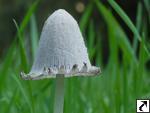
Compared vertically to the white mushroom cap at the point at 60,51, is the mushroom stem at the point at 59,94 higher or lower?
lower

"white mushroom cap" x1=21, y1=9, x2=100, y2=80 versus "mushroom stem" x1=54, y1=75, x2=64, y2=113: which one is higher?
"white mushroom cap" x1=21, y1=9, x2=100, y2=80

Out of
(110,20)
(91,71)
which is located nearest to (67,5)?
(110,20)

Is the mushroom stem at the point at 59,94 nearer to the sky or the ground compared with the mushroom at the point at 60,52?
nearer to the ground

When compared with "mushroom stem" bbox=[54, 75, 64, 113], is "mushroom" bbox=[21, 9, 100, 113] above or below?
above

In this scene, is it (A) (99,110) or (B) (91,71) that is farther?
(A) (99,110)

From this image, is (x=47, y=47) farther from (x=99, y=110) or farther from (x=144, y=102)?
(x=99, y=110)

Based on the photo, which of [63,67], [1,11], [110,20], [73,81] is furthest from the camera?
[1,11]
